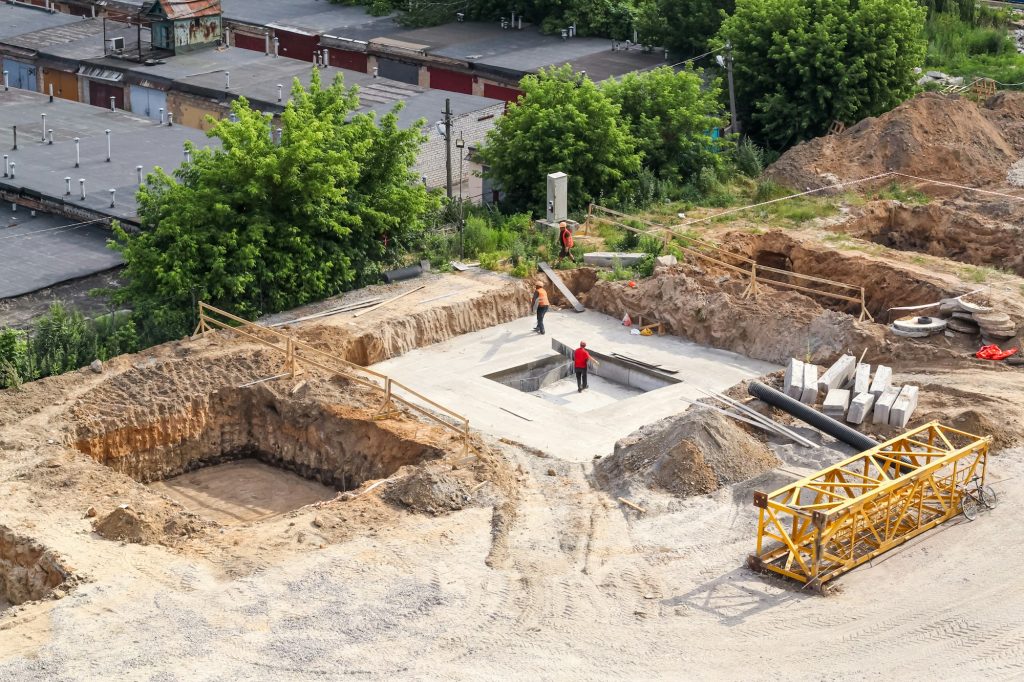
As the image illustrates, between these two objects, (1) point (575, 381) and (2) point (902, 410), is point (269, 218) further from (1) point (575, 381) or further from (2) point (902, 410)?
(2) point (902, 410)

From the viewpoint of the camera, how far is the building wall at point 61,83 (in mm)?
54600

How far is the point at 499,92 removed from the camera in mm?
53312

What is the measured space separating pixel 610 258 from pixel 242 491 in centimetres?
→ 1168

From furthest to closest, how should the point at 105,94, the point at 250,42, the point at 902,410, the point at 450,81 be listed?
the point at 250,42 < the point at 450,81 < the point at 105,94 < the point at 902,410

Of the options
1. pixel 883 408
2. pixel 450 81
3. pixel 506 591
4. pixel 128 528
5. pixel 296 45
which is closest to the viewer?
pixel 506 591

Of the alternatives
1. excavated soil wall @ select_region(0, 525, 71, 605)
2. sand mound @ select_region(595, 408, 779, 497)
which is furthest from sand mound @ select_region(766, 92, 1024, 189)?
excavated soil wall @ select_region(0, 525, 71, 605)

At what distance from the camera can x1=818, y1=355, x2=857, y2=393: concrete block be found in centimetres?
2945

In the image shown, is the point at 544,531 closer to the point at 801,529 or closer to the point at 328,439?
the point at 801,529

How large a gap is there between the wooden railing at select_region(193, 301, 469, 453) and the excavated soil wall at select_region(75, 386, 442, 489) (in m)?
0.73

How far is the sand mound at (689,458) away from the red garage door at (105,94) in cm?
3126

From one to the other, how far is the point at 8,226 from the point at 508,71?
20.2 m

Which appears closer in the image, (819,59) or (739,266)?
(739,266)

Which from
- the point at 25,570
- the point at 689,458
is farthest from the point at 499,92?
the point at 25,570

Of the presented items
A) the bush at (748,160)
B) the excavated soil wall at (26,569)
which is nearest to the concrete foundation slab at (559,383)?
the excavated soil wall at (26,569)
